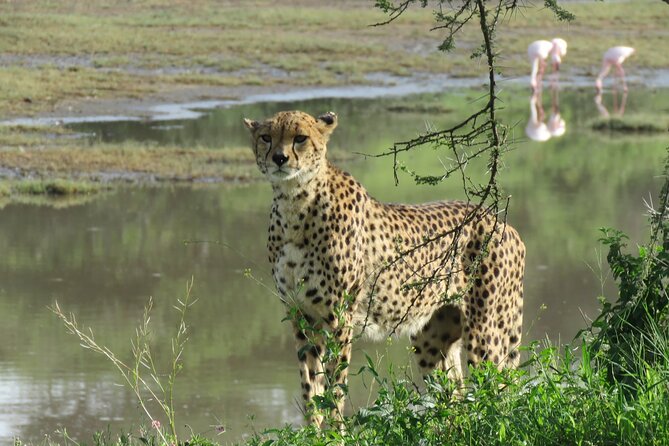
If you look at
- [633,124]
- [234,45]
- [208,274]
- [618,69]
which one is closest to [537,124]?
[633,124]

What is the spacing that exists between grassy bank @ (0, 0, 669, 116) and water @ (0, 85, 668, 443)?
3007mm

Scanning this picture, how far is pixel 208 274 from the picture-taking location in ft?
36.8

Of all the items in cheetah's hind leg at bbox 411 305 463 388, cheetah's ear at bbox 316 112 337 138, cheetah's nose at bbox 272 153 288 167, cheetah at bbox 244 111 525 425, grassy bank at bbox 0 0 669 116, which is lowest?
grassy bank at bbox 0 0 669 116

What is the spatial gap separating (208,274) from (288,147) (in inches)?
216

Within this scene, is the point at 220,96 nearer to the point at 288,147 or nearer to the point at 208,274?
the point at 208,274

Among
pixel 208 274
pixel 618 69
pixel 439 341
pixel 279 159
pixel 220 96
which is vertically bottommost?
pixel 618 69

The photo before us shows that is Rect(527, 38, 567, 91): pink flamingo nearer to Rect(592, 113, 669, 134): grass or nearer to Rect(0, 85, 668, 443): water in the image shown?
Rect(592, 113, 669, 134): grass

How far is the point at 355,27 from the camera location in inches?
1289

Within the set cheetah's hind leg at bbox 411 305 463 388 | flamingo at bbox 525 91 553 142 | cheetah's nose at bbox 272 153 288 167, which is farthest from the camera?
flamingo at bbox 525 91 553 142

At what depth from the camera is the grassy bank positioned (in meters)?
22.9

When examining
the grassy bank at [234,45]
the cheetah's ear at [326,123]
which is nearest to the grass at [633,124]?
the grassy bank at [234,45]

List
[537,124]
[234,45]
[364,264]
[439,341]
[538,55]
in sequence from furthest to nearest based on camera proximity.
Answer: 1. [234,45]
2. [538,55]
3. [537,124]
4. [439,341]
5. [364,264]

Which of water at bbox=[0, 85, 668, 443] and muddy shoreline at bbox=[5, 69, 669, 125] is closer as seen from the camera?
water at bbox=[0, 85, 668, 443]

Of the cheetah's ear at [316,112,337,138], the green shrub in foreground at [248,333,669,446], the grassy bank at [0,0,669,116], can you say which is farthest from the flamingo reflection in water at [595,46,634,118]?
the green shrub in foreground at [248,333,669,446]
